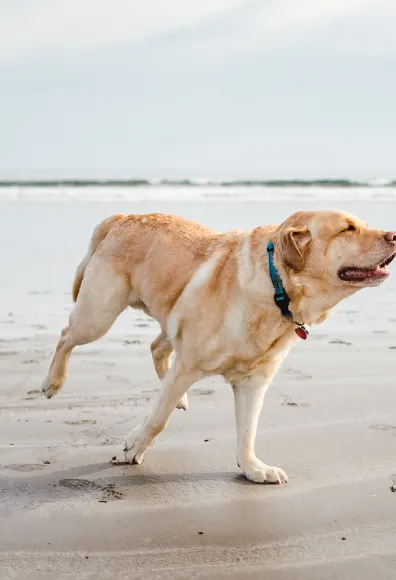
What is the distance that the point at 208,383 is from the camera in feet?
17.9

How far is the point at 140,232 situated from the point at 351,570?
7.80 feet

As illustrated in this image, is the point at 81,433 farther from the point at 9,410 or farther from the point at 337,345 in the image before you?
the point at 337,345

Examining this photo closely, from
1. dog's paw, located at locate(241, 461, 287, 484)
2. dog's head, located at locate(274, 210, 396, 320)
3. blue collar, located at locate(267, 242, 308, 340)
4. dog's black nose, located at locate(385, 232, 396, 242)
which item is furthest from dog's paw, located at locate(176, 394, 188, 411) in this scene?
dog's black nose, located at locate(385, 232, 396, 242)

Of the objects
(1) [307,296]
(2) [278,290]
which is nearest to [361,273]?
(1) [307,296]

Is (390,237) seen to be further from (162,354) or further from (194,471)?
(162,354)

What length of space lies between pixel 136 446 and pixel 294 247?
1.33 m

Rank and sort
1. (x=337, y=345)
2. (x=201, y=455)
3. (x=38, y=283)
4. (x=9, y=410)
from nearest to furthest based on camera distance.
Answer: (x=201, y=455) < (x=9, y=410) < (x=337, y=345) < (x=38, y=283)

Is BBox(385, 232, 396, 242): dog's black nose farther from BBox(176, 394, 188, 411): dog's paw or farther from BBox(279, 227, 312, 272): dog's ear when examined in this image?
BBox(176, 394, 188, 411): dog's paw

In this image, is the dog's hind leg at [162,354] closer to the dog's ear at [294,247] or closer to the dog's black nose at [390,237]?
the dog's ear at [294,247]

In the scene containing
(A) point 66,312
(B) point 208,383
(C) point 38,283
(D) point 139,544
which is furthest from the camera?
(C) point 38,283

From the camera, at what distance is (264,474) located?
3.88 metres

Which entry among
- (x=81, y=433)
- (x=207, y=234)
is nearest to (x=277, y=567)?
(x=81, y=433)

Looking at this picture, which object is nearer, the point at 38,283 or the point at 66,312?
the point at 66,312

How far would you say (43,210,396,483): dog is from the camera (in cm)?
371
